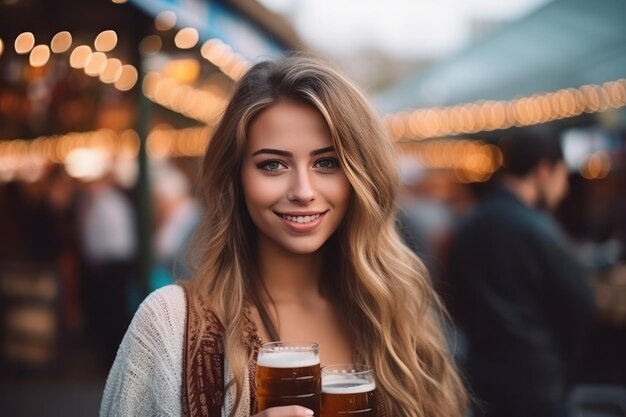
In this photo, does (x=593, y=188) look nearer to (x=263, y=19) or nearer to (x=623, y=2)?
(x=623, y=2)

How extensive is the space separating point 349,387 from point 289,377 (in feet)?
0.56

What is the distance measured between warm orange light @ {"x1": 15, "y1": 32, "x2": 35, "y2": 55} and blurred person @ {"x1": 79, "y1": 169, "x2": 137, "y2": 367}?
234 cm

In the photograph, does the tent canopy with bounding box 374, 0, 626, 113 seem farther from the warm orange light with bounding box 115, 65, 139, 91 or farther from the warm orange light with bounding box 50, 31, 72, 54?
the warm orange light with bounding box 50, 31, 72, 54

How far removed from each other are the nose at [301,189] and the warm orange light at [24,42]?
2953 mm

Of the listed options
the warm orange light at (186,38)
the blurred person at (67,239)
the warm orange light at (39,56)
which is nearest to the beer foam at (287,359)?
the warm orange light at (39,56)

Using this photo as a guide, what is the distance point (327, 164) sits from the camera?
195 cm

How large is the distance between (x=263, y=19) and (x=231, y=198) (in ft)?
14.8

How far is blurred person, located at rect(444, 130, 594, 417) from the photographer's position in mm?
3566

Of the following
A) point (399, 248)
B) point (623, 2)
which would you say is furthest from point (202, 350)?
point (623, 2)

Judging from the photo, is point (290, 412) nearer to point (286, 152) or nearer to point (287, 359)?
point (287, 359)

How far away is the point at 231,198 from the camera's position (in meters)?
2.04

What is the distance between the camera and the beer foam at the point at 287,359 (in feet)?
5.22

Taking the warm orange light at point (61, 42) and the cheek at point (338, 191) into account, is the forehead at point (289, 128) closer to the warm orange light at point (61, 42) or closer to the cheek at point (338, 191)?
the cheek at point (338, 191)

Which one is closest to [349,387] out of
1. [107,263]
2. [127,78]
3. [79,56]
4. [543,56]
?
[79,56]
